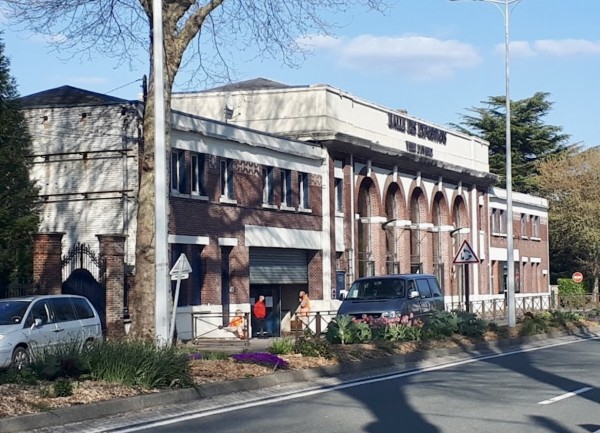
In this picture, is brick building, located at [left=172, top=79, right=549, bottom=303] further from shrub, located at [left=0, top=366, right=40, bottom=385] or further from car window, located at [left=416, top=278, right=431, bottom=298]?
shrub, located at [left=0, top=366, right=40, bottom=385]

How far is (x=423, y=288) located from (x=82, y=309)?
1070 cm

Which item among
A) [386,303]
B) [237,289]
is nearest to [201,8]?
[386,303]

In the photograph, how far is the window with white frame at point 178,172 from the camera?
33.7 m

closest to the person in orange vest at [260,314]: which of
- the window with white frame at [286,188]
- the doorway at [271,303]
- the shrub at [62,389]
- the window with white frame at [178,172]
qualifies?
the doorway at [271,303]

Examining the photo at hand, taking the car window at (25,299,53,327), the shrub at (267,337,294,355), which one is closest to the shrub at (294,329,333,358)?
the shrub at (267,337,294,355)

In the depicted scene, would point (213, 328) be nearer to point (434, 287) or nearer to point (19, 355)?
point (434, 287)

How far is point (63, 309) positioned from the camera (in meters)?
22.9

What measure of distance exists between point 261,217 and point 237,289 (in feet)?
10.2

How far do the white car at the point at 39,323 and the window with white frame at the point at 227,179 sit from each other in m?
13.2

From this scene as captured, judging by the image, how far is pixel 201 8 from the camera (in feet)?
72.3

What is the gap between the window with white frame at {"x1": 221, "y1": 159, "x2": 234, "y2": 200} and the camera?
3659cm

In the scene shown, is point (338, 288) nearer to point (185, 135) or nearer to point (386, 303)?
point (185, 135)

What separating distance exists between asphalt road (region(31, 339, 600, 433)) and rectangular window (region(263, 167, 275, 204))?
→ 1864cm

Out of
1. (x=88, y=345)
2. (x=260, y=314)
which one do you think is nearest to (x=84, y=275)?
(x=260, y=314)
